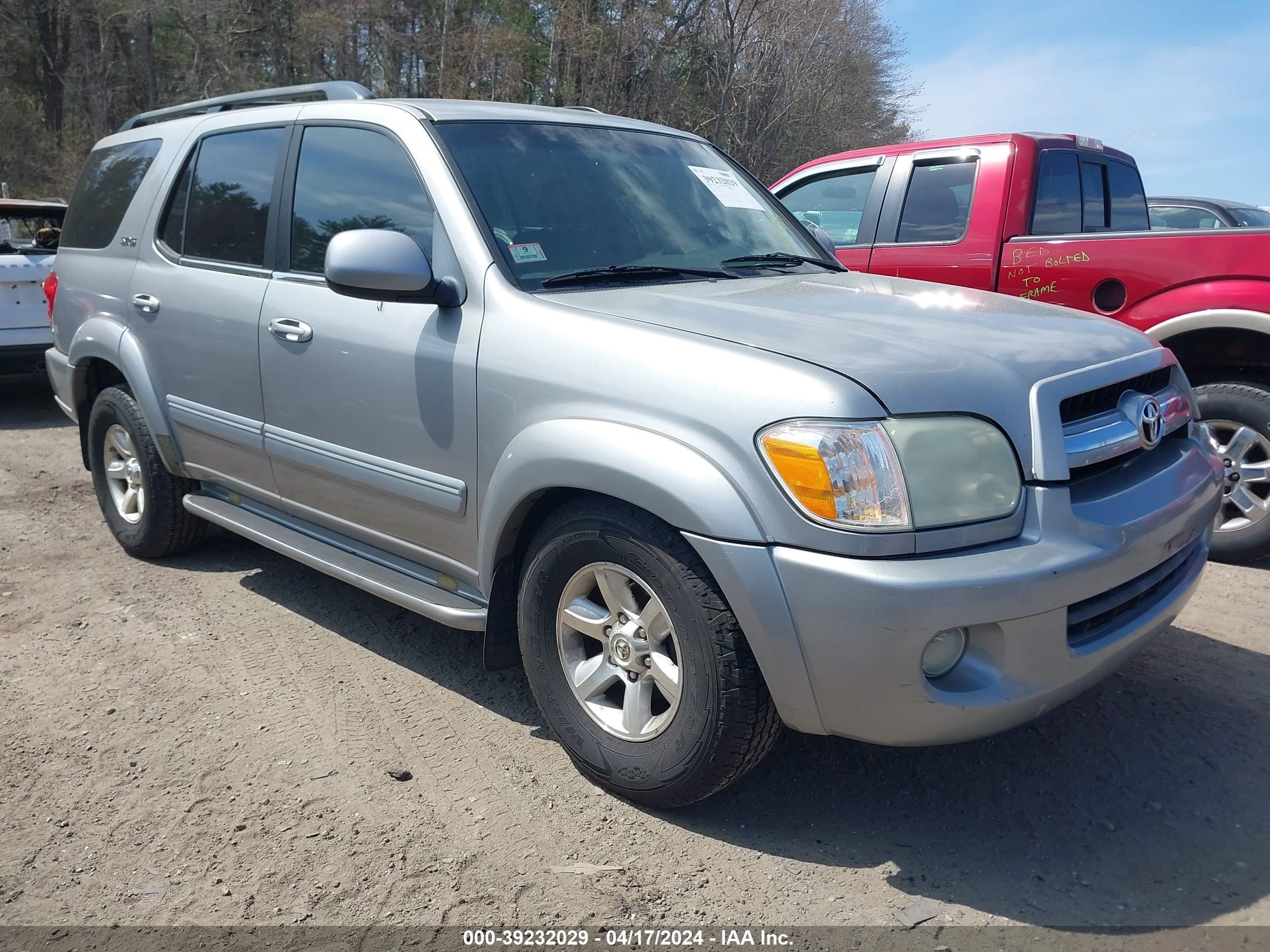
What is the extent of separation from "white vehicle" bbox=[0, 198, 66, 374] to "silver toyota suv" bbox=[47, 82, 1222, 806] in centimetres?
454

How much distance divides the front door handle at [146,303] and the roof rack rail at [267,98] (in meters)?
0.94

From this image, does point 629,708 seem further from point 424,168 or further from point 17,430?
point 17,430

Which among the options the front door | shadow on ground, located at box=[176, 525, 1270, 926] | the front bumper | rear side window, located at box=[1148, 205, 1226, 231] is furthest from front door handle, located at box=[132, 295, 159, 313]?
Answer: rear side window, located at box=[1148, 205, 1226, 231]

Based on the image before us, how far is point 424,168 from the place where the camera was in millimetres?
3227

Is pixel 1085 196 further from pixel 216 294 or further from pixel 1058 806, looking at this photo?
pixel 216 294

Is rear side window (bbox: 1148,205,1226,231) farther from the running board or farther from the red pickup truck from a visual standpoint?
the running board

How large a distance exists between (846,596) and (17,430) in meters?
7.69

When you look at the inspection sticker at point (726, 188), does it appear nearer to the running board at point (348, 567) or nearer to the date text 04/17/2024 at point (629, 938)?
the running board at point (348, 567)

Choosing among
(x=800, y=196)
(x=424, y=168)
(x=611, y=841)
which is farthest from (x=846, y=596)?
(x=800, y=196)

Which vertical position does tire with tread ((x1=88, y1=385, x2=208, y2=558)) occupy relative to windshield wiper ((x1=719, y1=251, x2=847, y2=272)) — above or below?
below

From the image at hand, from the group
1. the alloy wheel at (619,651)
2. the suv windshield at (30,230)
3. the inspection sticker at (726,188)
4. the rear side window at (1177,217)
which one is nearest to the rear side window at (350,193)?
the inspection sticker at (726,188)

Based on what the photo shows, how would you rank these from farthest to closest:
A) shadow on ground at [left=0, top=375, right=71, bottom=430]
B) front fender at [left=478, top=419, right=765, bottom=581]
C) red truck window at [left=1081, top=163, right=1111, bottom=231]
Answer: shadow on ground at [left=0, top=375, right=71, bottom=430] < red truck window at [left=1081, top=163, right=1111, bottom=231] < front fender at [left=478, top=419, right=765, bottom=581]

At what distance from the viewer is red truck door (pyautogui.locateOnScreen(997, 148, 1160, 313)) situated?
4.93 m

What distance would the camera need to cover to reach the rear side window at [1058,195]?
5.39 m
